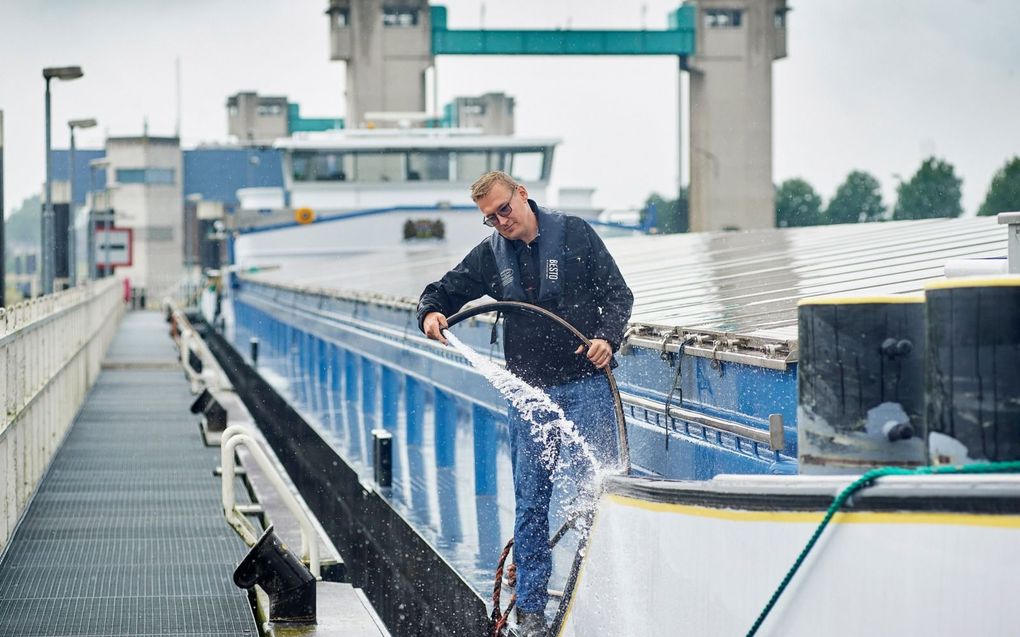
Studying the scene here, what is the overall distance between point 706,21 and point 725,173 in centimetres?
631

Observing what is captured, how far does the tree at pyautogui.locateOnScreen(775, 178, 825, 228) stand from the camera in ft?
374

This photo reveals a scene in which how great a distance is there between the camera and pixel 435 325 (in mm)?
6023

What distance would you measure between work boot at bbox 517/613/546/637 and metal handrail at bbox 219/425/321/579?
1.68 m

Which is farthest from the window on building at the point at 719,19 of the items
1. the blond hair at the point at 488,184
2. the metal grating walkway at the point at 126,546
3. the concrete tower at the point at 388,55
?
the blond hair at the point at 488,184

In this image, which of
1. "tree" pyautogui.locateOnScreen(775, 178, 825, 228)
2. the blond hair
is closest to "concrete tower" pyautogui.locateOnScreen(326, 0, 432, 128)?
the blond hair

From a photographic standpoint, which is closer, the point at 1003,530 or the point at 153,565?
the point at 1003,530

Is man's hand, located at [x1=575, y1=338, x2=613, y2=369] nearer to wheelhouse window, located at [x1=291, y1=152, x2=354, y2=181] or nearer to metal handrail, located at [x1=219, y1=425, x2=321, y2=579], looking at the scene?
metal handrail, located at [x1=219, y1=425, x2=321, y2=579]

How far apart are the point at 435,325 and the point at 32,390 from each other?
5345mm

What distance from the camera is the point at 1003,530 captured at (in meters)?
3.22

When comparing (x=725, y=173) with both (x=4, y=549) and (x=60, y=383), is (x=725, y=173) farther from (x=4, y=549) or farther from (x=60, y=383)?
(x=4, y=549)

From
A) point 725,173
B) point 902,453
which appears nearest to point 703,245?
point 902,453

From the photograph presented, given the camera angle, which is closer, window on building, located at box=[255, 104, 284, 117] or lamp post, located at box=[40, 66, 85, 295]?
lamp post, located at box=[40, 66, 85, 295]

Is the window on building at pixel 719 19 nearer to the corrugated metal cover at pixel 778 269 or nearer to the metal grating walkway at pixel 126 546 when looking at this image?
the corrugated metal cover at pixel 778 269

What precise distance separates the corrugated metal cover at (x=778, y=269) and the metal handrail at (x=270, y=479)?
6.47 feet
